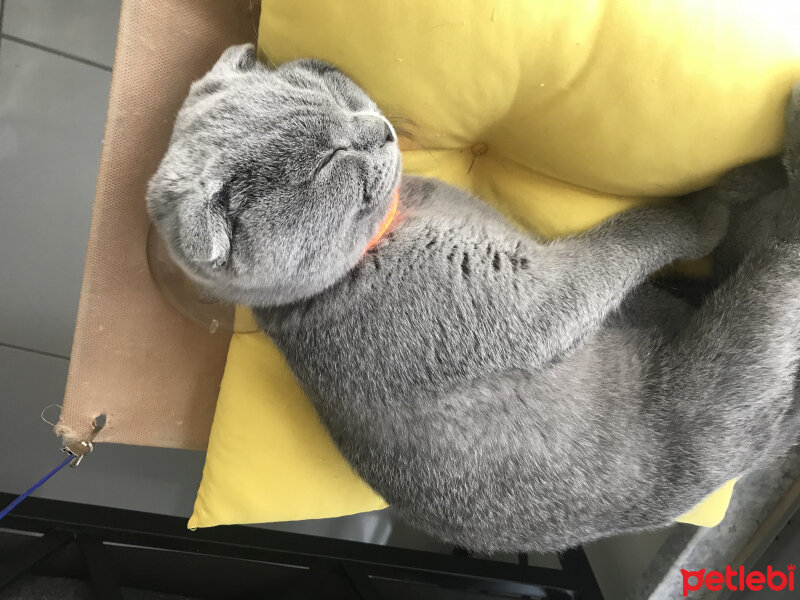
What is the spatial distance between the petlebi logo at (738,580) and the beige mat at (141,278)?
1.31 metres

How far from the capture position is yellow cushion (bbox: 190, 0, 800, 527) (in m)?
0.75

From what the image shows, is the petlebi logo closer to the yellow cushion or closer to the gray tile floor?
the gray tile floor

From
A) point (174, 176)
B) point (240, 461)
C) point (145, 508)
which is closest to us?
point (174, 176)

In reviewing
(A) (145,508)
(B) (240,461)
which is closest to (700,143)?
(B) (240,461)

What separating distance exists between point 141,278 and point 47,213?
697 mm

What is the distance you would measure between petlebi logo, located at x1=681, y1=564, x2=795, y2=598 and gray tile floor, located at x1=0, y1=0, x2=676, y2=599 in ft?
0.38

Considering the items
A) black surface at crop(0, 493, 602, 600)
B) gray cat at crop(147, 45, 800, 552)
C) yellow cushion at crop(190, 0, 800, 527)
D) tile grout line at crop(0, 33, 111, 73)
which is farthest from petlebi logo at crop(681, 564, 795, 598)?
tile grout line at crop(0, 33, 111, 73)

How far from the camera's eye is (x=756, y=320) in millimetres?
842

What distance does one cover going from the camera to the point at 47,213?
1539 mm

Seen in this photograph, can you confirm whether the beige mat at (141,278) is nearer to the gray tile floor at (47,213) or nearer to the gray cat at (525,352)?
the gray cat at (525,352)

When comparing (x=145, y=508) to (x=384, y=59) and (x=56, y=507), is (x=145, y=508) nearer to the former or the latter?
(x=56, y=507)

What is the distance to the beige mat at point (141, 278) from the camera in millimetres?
933

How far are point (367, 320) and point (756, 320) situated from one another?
58 centimetres

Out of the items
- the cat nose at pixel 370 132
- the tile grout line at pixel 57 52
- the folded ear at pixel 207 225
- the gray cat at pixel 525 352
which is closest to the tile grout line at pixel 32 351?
the tile grout line at pixel 57 52
